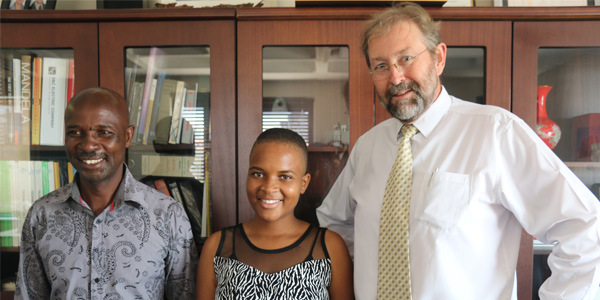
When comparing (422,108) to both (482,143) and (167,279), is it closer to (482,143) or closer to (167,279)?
(482,143)

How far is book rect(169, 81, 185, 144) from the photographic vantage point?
1.72m

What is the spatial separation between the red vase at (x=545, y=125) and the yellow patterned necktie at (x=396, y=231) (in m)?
0.64

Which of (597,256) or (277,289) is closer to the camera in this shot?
(597,256)

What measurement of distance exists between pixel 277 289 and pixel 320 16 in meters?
1.01

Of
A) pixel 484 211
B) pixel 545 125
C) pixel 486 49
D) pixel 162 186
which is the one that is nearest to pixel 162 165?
pixel 162 186

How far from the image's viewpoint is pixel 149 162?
1724 mm

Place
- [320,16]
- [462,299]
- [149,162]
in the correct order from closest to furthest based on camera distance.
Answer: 1. [462,299]
2. [320,16]
3. [149,162]

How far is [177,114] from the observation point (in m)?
1.73

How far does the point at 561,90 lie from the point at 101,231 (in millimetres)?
Result: 1808

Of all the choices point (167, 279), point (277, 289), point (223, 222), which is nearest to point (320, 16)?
point (223, 222)

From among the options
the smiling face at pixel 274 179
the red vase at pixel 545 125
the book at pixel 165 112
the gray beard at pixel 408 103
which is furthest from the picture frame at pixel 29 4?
the red vase at pixel 545 125

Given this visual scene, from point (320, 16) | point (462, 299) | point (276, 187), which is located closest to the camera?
point (462, 299)

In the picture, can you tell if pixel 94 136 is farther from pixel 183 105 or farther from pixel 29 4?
pixel 29 4

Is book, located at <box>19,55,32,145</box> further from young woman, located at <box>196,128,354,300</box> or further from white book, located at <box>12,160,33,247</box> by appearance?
young woman, located at <box>196,128,354,300</box>
